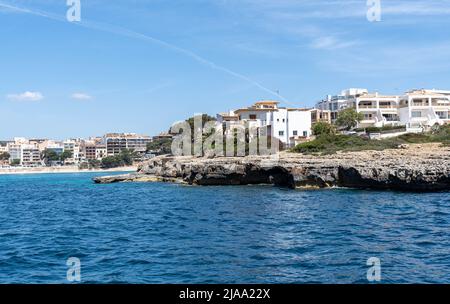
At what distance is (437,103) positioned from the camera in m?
86.6

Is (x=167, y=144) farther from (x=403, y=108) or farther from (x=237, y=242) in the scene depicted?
(x=237, y=242)

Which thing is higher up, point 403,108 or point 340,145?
point 403,108

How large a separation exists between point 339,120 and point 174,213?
2294 inches

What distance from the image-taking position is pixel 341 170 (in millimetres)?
47344

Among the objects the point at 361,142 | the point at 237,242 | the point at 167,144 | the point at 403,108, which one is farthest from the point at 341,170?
the point at 167,144

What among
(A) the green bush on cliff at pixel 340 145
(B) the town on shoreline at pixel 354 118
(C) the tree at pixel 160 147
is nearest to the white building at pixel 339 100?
(B) the town on shoreline at pixel 354 118

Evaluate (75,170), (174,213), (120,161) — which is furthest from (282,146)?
(75,170)

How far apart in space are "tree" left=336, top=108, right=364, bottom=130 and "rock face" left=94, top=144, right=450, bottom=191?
28898mm

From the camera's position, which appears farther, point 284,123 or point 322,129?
point 284,123

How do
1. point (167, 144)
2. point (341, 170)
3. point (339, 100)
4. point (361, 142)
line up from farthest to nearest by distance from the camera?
1. point (167, 144)
2. point (339, 100)
3. point (361, 142)
4. point (341, 170)

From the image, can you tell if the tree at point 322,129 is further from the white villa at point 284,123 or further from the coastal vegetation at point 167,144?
the coastal vegetation at point 167,144

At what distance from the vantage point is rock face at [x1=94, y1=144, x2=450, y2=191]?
42094 millimetres

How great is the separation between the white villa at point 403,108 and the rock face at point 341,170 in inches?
1200

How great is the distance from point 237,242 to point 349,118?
66752mm
